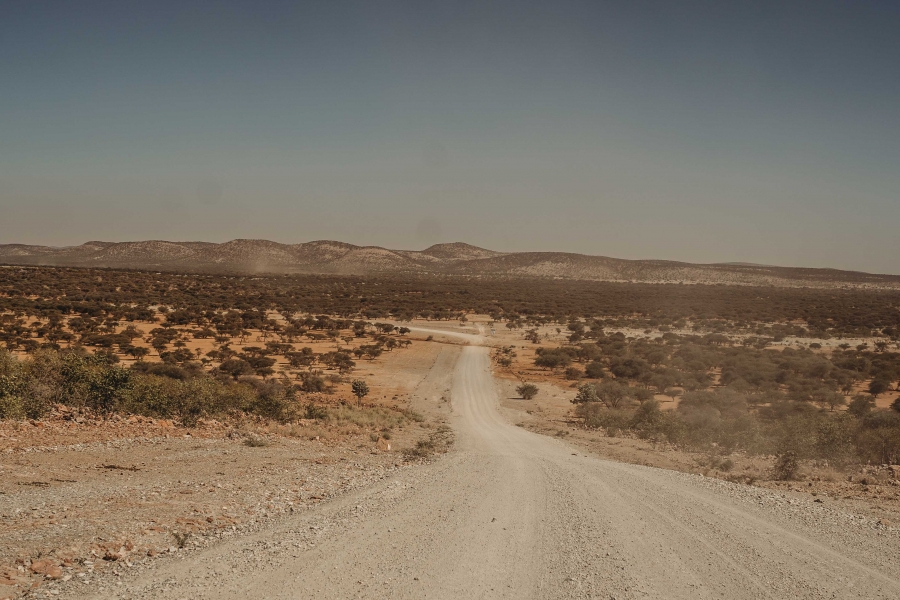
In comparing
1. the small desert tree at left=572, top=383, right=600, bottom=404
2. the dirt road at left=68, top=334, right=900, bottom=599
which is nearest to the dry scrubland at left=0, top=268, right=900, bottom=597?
the small desert tree at left=572, top=383, right=600, bottom=404

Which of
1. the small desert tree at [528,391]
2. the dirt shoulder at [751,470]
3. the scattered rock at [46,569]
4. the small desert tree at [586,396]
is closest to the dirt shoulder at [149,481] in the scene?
the scattered rock at [46,569]

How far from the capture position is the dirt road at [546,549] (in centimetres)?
750

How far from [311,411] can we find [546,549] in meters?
14.7

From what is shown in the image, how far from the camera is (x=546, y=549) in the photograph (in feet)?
29.4

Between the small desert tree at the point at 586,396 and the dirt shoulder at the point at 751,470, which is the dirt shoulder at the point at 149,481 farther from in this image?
the small desert tree at the point at 586,396

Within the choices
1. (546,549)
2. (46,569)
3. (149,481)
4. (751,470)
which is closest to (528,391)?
(751,470)

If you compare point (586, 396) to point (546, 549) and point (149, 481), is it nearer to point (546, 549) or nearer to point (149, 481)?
point (546, 549)

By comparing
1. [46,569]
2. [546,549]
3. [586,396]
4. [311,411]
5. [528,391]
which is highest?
[46,569]

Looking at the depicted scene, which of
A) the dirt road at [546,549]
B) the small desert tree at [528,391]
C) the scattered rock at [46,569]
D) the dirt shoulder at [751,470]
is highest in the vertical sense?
the scattered rock at [46,569]

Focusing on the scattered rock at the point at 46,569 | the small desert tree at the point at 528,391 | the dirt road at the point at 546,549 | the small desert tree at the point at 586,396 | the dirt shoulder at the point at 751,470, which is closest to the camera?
the scattered rock at the point at 46,569

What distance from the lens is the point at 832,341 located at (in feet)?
194

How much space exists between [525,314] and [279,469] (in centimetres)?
7192

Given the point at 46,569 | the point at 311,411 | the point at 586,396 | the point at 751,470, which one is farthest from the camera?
the point at 586,396

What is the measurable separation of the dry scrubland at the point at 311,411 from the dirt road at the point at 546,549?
3.55ft
